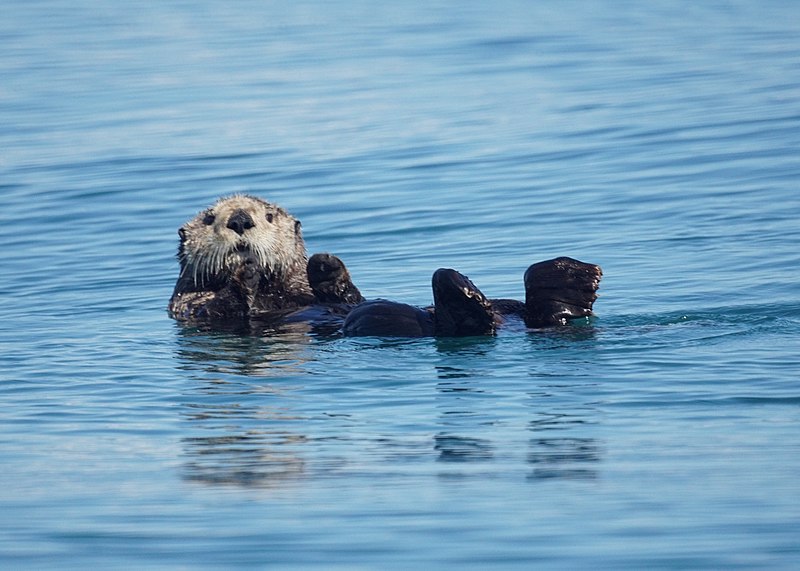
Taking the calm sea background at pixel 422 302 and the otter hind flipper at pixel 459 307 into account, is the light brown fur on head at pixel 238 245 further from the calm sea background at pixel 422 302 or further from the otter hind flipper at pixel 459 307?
the otter hind flipper at pixel 459 307

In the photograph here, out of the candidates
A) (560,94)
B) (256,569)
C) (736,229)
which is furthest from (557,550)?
(560,94)

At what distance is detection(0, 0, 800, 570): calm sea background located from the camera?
13.8 ft

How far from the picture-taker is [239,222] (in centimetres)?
725

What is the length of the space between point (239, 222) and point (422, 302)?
148 cm

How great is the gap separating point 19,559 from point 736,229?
21.6 ft

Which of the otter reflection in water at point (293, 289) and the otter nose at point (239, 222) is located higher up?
the otter nose at point (239, 222)

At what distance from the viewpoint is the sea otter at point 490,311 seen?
6.26m

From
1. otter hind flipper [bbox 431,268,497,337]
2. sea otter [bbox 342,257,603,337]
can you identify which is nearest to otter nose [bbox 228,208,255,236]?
sea otter [bbox 342,257,603,337]

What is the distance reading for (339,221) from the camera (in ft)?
36.4

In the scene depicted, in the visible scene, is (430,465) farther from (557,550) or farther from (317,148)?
(317,148)

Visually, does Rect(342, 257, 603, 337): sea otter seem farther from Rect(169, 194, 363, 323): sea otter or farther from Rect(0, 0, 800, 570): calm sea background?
Rect(169, 194, 363, 323): sea otter

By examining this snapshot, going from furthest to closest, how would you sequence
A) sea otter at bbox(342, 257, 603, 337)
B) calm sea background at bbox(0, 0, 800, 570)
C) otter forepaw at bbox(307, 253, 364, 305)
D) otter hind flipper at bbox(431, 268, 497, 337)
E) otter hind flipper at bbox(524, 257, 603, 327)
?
otter forepaw at bbox(307, 253, 364, 305) → otter hind flipper at bbox(524, 257, 603, 327) → sea otter at bbox(342, 257, 603, 337) → otter hind flipper at bbox(431, 268, 497, 337) → calm sea background at bbox(0, 0, 800, 570)

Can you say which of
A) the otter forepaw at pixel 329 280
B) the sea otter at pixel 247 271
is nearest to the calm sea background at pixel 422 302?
the sea otter at pixel 247 271

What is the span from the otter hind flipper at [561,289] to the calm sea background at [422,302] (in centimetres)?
12
